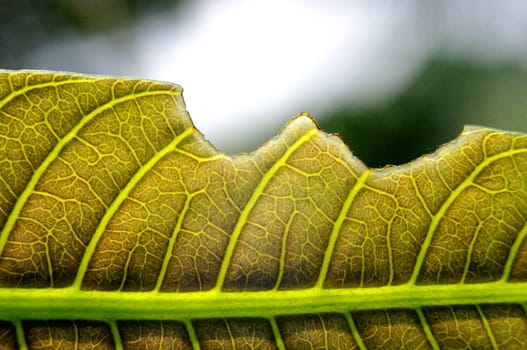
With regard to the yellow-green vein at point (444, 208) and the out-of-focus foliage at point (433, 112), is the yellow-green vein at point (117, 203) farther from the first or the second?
the out-of-focus foliage at point (433, 112)

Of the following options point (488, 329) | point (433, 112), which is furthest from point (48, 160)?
point (433, 112)

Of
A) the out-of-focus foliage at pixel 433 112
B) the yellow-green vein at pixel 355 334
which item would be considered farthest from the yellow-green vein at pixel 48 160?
the out-of-focus foliage at pixel 433 112

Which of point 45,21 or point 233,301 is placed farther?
point 45,21

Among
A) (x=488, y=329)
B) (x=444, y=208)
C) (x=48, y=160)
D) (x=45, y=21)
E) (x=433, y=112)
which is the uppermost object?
(x=45, y=21)

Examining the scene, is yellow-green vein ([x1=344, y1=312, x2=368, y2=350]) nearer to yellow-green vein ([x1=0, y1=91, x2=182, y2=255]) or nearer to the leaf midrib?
the leaf midrib

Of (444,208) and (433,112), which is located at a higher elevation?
(433,112)

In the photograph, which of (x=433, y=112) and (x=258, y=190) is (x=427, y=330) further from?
(x=433, y=112)

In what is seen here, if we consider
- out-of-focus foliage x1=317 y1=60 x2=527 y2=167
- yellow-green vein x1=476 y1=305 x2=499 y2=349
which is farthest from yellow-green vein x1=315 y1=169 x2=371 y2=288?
out-of-focus foliage x1=317 y1=60 x2=527 y2=167

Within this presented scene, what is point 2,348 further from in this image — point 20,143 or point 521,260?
point 521,260
